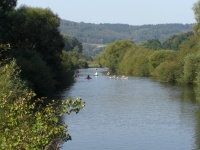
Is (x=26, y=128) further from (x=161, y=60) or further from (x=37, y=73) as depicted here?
(x=161, y=60)

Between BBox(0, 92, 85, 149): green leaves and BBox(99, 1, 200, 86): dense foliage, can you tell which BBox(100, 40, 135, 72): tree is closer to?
BBox(99, 1, 200, 86): dense foliage

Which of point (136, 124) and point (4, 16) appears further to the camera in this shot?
point (4, 16)

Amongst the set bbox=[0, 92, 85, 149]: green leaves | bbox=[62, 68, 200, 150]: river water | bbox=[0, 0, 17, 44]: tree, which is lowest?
bbox=[62, 68, 200, 150]: river water

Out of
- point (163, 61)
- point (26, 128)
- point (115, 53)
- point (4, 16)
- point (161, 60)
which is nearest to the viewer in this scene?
point (26, 128)

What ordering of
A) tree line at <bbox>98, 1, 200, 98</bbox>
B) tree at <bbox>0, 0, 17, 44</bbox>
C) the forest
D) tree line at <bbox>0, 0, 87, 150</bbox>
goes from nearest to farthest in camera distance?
tree line at <bbox>0, 0, 87, 150</bbox> → the forest → tree at <bbox>0, 0, 17, 44</bbox> → tree line at <bbox>98, 1, 200, 98</bbox>

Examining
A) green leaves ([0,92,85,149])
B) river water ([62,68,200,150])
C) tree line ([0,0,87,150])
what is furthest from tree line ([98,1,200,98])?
green leaves ([0,92,85,149])

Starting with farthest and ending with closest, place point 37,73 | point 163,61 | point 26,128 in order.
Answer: point 163,61 < point 37,73 < point 26,128

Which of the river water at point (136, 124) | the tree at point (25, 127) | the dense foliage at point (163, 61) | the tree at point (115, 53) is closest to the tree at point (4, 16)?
the river water at point (136, 124)

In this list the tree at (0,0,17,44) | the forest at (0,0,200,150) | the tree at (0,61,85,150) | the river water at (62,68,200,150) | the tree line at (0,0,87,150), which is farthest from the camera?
the tree at (0,0,17,44)

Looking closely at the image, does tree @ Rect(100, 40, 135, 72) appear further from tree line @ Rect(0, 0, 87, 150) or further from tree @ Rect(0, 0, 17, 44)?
tree @ Rect(0, 0, 17, 44)

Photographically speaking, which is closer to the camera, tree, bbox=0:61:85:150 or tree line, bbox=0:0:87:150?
tree, bbox=0:61:85:150

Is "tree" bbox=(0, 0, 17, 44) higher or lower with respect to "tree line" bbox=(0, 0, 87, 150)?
higher

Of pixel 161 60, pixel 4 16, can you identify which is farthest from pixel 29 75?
pixel 161 60


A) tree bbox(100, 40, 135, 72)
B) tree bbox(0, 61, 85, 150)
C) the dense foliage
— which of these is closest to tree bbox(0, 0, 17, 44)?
the dense foliage
